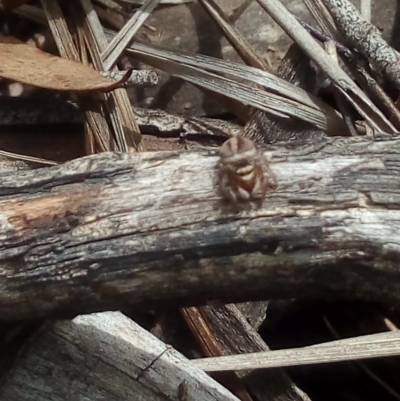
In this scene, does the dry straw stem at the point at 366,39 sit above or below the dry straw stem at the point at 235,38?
below

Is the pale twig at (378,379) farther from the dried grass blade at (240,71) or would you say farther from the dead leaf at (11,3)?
the dead leaf at (11,3)

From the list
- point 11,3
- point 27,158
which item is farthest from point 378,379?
point 11,3

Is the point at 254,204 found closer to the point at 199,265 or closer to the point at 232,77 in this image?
the point at 199,265

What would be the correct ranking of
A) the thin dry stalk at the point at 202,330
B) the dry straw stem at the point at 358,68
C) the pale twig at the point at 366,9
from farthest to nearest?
the pale twig at the point at 366,9 < the dry straw stem at the point at 358,68 < the thin dry stalk at the point at 202,330

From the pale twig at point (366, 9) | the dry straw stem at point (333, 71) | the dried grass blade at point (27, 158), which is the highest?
the dried grass blade at point (27, 158)

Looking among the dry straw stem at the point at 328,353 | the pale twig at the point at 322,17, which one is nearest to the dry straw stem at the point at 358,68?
the pale twig at the point at 322,17

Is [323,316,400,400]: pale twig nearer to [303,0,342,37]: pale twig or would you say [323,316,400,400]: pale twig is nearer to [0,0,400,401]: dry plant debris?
[0,0,400,401]: dry plant debris
